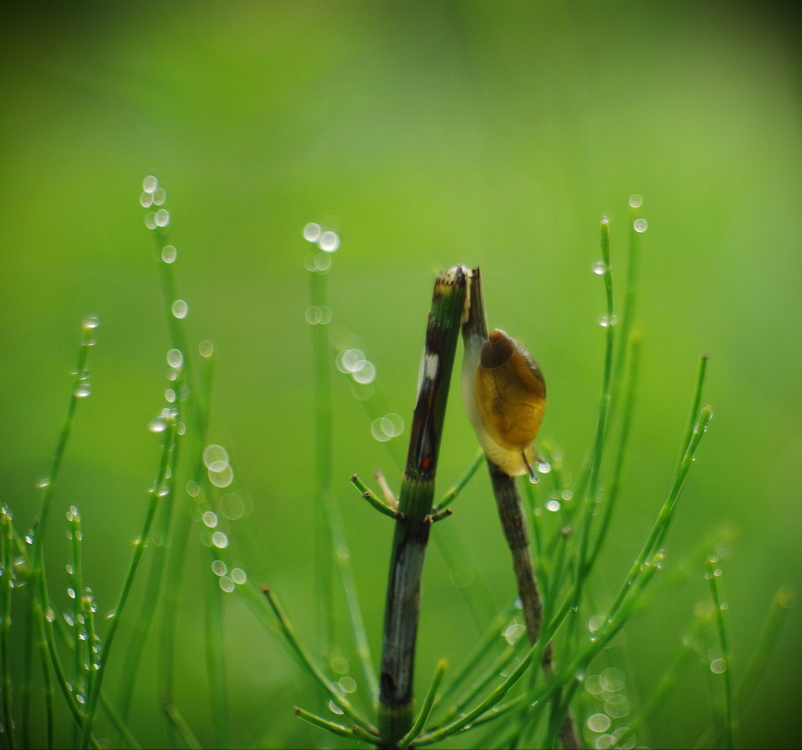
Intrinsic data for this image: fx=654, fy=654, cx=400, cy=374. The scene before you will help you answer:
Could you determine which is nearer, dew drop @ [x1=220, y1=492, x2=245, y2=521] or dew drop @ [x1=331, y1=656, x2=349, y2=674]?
dew drop @ [x1=331, y1=656, x2=349, y2=674]

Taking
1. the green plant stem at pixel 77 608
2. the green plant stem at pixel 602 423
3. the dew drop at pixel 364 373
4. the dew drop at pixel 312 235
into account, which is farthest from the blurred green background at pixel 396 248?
the green plant stem at pixel 602 423

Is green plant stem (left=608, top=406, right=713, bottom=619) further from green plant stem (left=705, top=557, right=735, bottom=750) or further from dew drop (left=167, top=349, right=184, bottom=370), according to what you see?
dew drop (left=167, top=349, right=184, bottom=370)

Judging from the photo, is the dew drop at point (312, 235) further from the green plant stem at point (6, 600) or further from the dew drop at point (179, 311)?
the green plant stem at point (6, 600)

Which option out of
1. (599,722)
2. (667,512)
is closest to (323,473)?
(667,512)

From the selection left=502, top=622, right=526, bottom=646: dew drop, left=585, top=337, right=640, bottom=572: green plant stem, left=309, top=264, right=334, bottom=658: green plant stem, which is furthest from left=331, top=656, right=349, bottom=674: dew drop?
left=585, top=337, right=640, bottom=572: green plant stem

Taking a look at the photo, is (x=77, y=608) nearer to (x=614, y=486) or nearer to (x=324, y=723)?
(x=324, y=723)

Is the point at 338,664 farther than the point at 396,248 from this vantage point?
No
